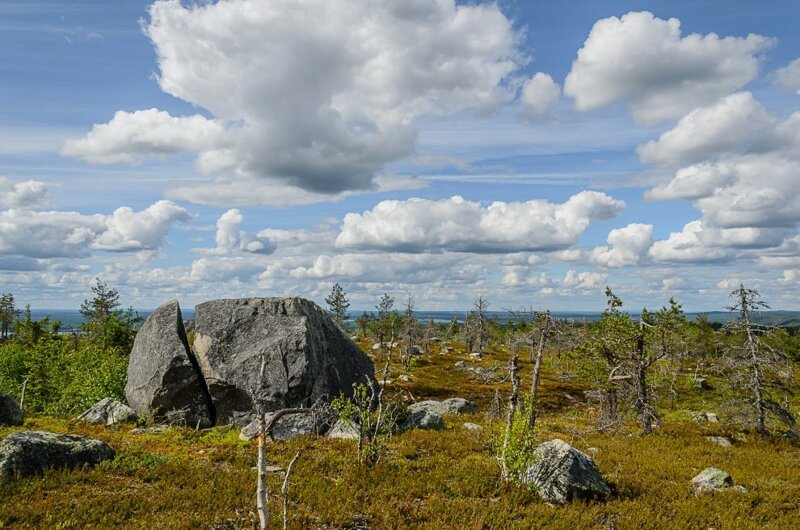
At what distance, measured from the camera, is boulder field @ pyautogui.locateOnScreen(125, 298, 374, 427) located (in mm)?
20484

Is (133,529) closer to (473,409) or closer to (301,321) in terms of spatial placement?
(301,321)

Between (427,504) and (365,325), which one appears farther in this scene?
(365,325)

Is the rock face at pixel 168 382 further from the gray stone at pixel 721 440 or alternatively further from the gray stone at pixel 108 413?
the gray stone at pixel 721 440

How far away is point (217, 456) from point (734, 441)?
22487 millimetres

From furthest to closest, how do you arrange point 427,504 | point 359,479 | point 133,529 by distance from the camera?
1. point 359,479
2. point 427,504
3. point 133,529

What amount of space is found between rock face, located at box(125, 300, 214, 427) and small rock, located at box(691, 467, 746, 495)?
19.0 meters

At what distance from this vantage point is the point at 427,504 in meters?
11.9

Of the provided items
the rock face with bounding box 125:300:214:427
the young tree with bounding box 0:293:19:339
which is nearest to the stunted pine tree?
the rock face with bounding box 125:300:214:427

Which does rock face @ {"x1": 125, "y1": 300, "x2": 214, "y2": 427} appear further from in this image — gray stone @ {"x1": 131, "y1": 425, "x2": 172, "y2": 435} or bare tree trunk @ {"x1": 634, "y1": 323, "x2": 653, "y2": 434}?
bare tree trunk @ {"x1": 634, "y1": 323, "x2": 653, "y2": 434}

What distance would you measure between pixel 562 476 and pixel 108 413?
19.7 metres

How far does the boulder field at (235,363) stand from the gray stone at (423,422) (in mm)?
3121

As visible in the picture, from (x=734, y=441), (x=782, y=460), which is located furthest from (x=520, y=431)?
(x=734, y=441)

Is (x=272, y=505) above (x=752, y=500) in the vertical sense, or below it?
above

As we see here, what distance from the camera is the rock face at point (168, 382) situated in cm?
2116
